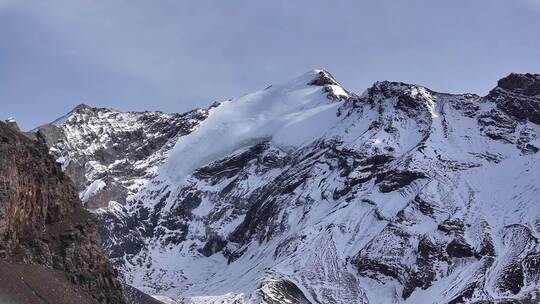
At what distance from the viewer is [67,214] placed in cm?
16088

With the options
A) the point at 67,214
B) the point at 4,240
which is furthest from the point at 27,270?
the point at 67,214

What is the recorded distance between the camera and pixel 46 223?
6019 inches

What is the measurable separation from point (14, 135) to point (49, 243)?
2048 centimetres

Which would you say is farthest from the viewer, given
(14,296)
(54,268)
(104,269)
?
(104,269)

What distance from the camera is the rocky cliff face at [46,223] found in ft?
463

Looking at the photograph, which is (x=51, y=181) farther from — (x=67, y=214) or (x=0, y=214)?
(x=0, y=214)

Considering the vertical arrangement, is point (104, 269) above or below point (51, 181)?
below

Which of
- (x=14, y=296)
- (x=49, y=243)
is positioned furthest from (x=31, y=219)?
(x=14, y=296)

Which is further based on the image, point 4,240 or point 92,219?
point 92,219

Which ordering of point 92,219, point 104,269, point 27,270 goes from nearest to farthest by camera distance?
point 27,270
point 104,269
point 92,219

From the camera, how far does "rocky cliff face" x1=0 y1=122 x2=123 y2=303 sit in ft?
463

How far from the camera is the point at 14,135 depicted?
15825 centimetres

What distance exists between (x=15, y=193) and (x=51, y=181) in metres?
16.1

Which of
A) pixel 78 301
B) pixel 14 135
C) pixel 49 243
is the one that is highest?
pixel 14 135
